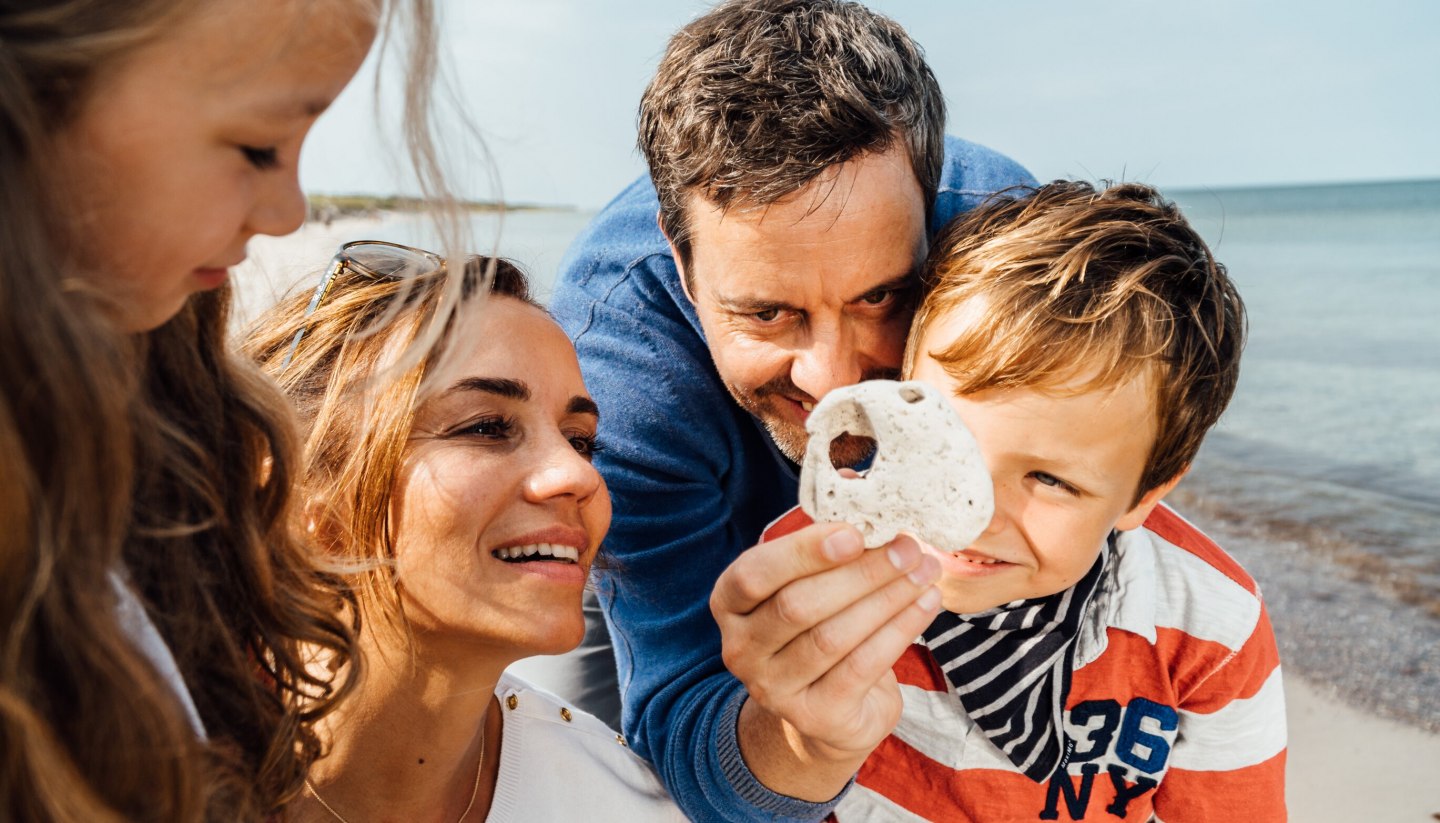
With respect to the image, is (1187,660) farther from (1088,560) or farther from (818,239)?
(818,239)

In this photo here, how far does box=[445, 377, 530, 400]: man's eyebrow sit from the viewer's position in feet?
7.73

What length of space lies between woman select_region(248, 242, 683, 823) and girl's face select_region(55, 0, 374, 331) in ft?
2.36

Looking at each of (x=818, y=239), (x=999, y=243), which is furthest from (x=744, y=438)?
(x=999, y=243)

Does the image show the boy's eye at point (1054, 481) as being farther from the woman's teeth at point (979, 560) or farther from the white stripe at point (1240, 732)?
the white stripe at point (1240, 732)

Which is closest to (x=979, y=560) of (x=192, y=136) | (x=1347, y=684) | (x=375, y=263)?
(x=375, y=263)

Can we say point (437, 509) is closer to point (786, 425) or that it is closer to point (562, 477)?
point (562, 477)

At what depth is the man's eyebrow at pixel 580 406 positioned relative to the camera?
Answer: 2525mm

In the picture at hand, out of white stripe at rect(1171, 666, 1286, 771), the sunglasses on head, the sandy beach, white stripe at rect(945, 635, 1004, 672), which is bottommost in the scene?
the sandy beach

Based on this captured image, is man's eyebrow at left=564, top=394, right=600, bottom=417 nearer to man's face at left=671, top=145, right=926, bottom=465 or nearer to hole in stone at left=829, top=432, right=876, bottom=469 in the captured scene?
man's face at left=671, top=145, right=926, bottom=465

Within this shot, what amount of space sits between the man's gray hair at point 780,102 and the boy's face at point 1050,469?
61cm

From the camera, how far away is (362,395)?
2.35m

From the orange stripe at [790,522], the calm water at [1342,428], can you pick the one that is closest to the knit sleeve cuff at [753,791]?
the orange stripe at [790,522]

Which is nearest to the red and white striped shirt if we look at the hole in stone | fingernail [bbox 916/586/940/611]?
the hole in stone

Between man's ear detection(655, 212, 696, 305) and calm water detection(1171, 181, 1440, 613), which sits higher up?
man's ear detection(655, 212, 696, 305)
